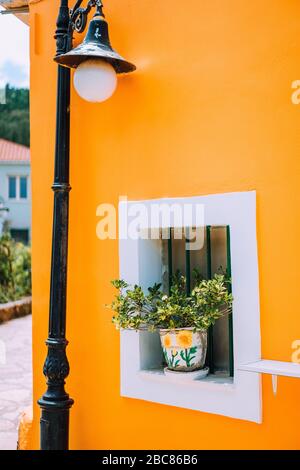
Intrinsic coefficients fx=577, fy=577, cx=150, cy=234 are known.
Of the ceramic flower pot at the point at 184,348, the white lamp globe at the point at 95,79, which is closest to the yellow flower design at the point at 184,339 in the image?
the ceramic flower pot at the point at 184,348

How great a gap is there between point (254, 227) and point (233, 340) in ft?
2.28

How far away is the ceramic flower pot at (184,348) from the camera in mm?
3480

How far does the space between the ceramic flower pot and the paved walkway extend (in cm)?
269

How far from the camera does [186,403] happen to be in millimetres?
3635

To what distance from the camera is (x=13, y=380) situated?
28.7 feet

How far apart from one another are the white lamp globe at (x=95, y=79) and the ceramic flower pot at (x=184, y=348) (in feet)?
5.07

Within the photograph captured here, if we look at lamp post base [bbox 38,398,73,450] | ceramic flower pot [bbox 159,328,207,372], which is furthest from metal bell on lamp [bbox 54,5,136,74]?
lamp post base [bbox 38,398,73,450]

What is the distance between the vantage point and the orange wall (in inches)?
131

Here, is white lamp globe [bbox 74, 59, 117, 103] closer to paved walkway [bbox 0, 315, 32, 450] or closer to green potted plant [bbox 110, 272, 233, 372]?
green potted plant [bbox 110, 272, 233, 372]

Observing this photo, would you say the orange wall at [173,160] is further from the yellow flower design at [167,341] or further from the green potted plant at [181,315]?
the yellow flower design at [167,341]

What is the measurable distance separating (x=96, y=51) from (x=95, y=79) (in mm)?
169

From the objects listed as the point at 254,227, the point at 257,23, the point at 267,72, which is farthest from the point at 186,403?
the point at 257,23

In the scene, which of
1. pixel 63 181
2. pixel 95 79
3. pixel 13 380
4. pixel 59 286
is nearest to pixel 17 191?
pixel 13 380

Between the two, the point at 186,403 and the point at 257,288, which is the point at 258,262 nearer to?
the point at 257,288
